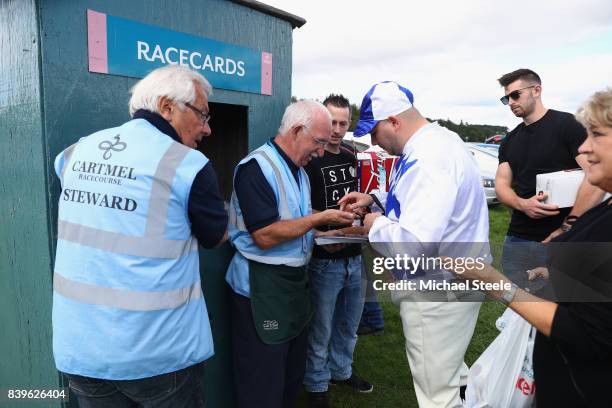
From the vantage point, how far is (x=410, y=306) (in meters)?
2.12

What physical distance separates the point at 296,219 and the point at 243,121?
100 cm

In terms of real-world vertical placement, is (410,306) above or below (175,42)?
below

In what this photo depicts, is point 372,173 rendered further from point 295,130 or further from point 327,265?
point 295,130

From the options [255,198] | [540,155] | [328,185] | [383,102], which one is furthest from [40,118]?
[540,155]

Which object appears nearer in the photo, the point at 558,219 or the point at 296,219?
the point at 296,219

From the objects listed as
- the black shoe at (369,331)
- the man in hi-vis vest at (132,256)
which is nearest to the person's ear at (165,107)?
the man in hi-vis vest at (132,256)

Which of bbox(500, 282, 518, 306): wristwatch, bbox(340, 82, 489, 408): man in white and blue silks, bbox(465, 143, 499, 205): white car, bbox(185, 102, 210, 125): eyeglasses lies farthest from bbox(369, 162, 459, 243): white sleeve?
bbox(465, 143, 499, 205): white car

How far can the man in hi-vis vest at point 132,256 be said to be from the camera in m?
1.51

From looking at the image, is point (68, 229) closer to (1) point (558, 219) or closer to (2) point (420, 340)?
(2) point (420, 340)

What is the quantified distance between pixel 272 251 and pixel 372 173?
1.31m

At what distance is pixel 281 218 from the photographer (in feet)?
7.30

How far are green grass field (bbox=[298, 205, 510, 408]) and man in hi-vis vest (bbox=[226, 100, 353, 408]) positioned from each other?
1.07 metres

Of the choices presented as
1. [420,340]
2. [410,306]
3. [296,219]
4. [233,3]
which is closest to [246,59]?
[233,3]

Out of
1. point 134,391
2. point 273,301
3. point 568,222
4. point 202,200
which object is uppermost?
point 202,200
